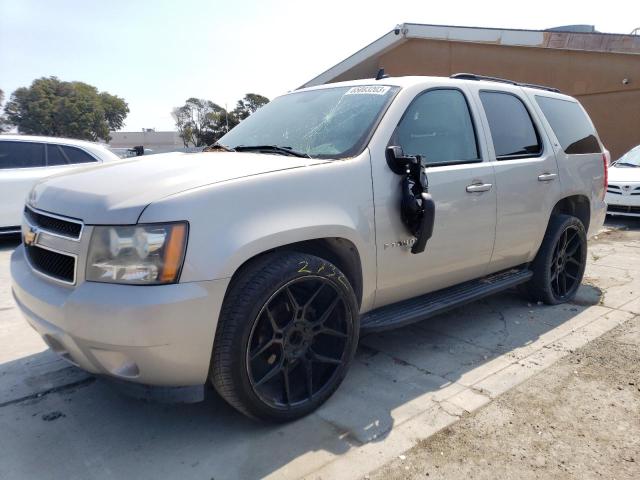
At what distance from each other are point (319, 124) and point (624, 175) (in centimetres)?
838

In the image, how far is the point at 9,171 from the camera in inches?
286

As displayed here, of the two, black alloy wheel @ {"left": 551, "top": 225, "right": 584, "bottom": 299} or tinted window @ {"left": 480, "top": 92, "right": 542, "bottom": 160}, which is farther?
black alloy wheel @ {"left": 551, "top": 225, "right": 584, "bottom": 299}

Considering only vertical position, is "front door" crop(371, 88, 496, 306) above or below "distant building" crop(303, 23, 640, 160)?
below

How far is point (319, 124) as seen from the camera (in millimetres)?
3264

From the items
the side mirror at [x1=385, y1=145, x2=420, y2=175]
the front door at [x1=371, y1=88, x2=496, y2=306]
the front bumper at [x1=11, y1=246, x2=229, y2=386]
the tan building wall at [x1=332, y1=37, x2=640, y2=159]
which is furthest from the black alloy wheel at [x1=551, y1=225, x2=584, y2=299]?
the tan building wall at [x1=332, y1=37, x2=640, y2=159]

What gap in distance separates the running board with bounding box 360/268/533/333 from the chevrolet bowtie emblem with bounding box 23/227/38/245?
1.83 meters

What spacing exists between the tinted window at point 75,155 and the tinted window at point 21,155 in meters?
0.31

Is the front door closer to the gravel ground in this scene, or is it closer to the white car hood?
the gravel ground

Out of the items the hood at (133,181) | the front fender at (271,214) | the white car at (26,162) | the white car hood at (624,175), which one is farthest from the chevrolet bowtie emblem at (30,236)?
the white car hood at (624,175)

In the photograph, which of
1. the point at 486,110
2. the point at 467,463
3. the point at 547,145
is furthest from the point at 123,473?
the point at 547,145

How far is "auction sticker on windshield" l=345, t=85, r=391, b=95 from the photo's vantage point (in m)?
3.28

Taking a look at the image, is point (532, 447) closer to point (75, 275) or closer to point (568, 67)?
point (75, 275)

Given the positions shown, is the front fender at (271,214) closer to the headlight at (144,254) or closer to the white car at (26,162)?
the headlight at (144,254)

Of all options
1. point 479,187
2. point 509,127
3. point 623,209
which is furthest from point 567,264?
point 623,209
